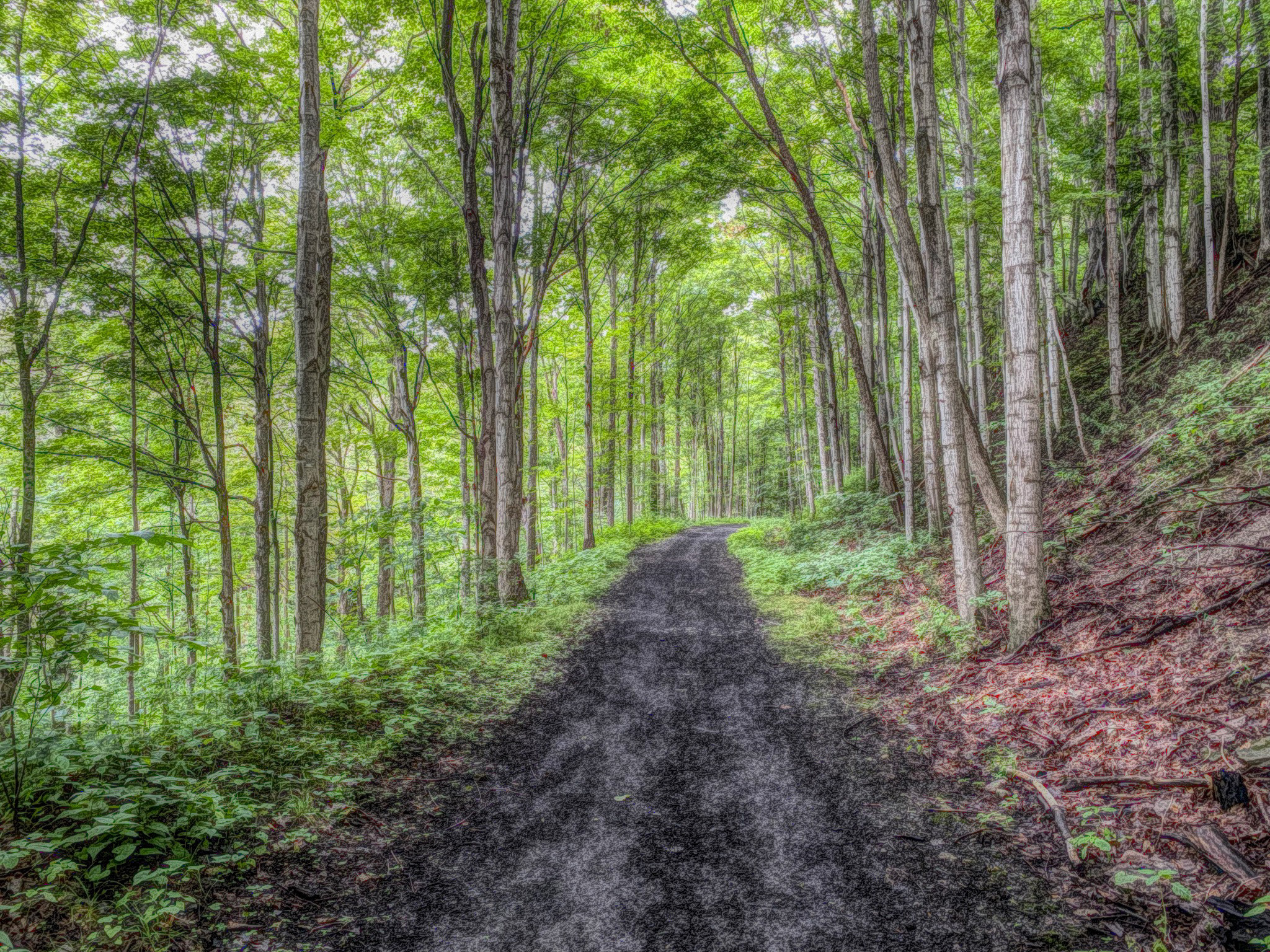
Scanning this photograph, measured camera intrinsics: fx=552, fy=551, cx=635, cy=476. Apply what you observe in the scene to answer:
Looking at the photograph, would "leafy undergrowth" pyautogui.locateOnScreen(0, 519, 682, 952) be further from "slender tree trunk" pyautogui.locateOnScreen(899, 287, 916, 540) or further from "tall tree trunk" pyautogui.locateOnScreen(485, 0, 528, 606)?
"slender tree trunk" pyautogui.locateOnScreen(899, 287, 916, 540)

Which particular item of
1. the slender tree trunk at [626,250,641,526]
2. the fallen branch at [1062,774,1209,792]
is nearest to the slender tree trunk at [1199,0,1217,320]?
the fallen branch at [1062,774,1209,792]

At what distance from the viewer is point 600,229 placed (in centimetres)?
1491

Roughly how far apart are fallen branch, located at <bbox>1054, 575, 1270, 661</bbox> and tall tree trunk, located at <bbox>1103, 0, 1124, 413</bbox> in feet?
20.3

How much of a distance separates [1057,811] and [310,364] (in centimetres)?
725

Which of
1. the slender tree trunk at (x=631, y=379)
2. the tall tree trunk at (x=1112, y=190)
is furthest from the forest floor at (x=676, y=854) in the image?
the slender tree trunk at (x=631, y=379)

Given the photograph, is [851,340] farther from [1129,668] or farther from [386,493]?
[386,493]

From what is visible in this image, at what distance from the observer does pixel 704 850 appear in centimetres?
333

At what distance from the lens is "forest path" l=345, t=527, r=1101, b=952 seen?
8.71 ft

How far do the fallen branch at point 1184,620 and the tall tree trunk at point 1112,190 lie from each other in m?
6.20

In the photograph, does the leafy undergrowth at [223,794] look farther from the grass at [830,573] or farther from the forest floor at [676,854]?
the grass at [830,573]

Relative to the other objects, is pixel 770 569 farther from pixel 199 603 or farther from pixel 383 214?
pixel 199 603

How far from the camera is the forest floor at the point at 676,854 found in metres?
2.64

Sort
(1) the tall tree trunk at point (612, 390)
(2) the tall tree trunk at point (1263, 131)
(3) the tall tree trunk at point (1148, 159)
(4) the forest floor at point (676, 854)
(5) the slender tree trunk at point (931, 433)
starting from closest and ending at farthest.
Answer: (4) the forest floor at point (676, 854) < (5) the slender tree trunk at point (931, 433) < (2) the tall tree trunk at point (1263, 131) < (3) the tall tree trunk at point (1148, 159) < (1) the tall tree trunk at point (612, 390)

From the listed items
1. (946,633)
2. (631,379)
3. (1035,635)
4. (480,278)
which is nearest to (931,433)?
(946,633)
